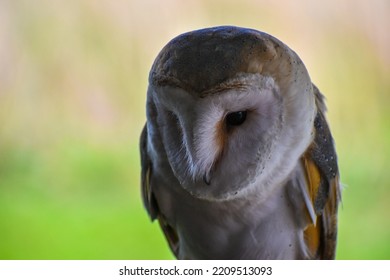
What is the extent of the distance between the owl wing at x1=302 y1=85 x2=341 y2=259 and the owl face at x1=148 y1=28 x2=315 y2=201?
53 millimetres

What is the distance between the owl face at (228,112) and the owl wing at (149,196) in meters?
0.10

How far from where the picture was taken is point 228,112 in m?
0.86

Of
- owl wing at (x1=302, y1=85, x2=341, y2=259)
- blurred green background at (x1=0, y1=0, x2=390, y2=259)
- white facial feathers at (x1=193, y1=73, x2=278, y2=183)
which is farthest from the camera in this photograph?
blurred green background at (x1=0, y1=0, x2=390, y2=259)

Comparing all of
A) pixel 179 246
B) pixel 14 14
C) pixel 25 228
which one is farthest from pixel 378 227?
pixel 14 14

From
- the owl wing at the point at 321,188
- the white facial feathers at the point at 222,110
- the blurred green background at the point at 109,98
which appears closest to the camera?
the white facial feathers at the point at 222,110

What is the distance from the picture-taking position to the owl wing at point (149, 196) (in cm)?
109

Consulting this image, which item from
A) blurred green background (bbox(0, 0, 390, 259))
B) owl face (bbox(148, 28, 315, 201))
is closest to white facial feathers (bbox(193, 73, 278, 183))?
owl face (bbox(148, 28, 315, 201))

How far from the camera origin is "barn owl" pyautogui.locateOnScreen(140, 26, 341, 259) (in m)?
0.83

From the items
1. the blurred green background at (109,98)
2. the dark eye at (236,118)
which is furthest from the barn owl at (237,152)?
the blurred green background at (109,98)

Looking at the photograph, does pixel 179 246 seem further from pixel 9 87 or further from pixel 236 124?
pixel 9 87

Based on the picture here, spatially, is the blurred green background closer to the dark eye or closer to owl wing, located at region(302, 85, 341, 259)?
owl wing, located at region(302, 85, 341, 259)

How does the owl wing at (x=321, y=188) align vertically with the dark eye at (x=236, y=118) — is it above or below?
below

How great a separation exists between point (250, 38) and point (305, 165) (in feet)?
0.94

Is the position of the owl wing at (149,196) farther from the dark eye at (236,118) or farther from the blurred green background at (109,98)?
the dark eye at (236,118)
